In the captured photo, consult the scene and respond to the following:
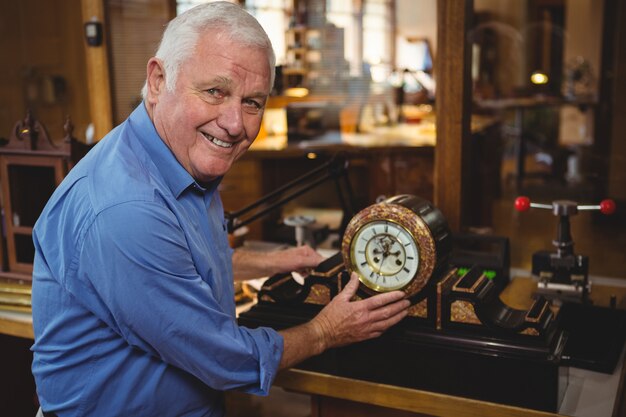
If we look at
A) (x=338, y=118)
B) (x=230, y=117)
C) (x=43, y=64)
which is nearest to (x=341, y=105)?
(x=338, y=118)

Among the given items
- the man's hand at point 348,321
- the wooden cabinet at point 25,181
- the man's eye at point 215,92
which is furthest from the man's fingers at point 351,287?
the wooden cabinet at point 25,181

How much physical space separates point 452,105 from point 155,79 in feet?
4.56

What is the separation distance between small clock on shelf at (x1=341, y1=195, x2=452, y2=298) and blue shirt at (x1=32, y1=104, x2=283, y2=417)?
338 millimetres

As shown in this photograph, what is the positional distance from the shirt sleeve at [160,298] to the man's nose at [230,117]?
230 millimetres

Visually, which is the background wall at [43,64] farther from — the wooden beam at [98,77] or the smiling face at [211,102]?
the smiling face at [211,102]

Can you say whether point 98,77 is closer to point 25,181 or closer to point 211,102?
point 25,181

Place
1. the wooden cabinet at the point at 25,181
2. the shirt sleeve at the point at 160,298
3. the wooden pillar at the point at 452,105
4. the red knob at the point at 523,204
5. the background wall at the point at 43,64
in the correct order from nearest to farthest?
the shirt sleeve at the point at 160,298
the red knob at the point at 523,204
the wooden cabinet at the point at 25,181
the wooden pillar at the point at 452,105
the background wall at the point at 43,64

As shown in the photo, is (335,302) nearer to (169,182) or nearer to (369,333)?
Answer: (369,333)

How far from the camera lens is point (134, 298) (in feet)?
4.60

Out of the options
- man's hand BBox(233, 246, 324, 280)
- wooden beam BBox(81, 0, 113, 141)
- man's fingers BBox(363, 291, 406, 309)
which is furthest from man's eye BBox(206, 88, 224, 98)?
wooden beam BBox(81, 0, 113, 141)

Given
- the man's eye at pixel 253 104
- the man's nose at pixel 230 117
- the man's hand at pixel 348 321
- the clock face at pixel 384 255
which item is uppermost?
the man's eye at pixel 253 104

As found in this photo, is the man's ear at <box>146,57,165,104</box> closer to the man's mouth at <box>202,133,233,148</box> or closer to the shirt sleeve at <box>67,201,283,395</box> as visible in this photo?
the man's mouth at <box>202,133,233,148</box>

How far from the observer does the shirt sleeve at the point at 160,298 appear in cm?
139

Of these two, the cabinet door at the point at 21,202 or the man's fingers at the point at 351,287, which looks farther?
the cabinet door at the point at 21,202
